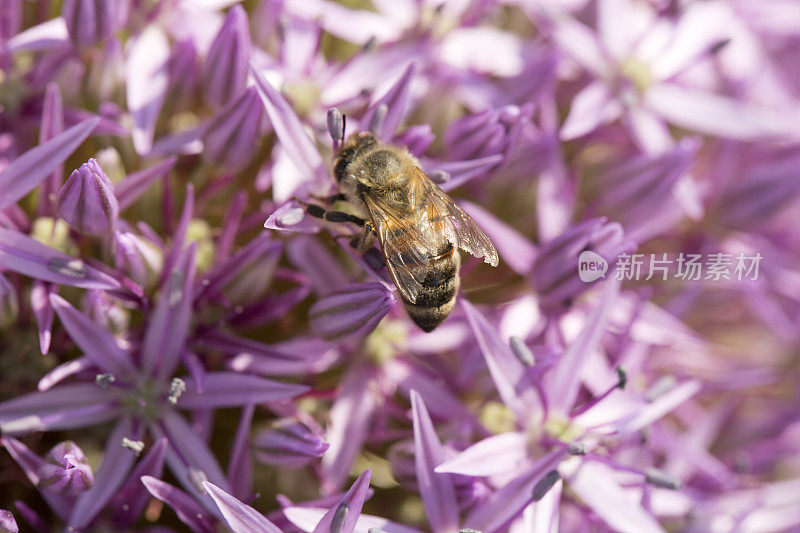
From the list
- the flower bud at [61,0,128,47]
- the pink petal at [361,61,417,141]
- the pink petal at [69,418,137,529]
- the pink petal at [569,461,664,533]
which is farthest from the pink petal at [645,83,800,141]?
the pink petal at [69,418,137,529]

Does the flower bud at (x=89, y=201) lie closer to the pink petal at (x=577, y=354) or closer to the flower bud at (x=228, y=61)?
the flower bud at (x=228, y=61)

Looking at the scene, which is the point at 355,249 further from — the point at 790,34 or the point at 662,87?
the point at 790,34

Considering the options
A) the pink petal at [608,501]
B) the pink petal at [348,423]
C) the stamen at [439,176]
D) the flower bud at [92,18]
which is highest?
the flower bud at [92,18]

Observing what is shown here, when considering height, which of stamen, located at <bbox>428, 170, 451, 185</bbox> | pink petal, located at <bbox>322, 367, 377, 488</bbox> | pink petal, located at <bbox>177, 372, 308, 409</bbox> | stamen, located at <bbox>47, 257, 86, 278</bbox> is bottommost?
pink petal, located at <bbox>322, 367, 377, 488</bbox>

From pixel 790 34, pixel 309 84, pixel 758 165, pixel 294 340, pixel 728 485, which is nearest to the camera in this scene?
pixel 294 340

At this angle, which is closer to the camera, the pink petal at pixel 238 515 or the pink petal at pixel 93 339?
the pink petal at pixel 238 515

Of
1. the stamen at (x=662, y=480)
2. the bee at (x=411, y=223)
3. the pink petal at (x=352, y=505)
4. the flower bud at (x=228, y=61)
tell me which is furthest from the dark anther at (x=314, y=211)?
the stamen at (x=662, y=480)

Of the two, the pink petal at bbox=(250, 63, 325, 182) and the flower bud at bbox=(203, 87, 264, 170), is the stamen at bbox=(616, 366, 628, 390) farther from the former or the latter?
the flower bud at bbox=(203, 87, 264, 170)

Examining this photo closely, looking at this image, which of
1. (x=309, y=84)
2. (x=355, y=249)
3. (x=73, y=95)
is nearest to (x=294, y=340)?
(x=355, y=249)
